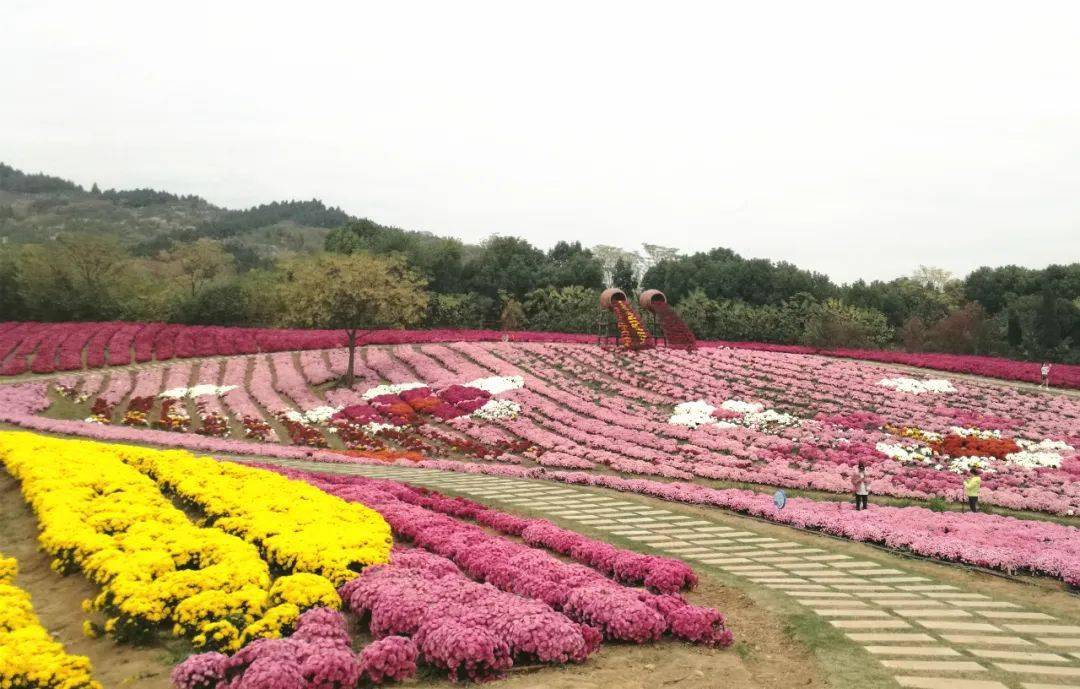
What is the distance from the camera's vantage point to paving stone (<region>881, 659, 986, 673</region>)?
336 inches

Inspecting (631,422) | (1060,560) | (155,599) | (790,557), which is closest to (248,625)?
(155,599)

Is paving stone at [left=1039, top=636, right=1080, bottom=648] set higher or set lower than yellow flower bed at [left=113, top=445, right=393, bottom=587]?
higher

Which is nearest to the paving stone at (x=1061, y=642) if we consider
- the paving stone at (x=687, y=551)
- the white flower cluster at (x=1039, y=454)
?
the paving stone at (x=687, y=551)

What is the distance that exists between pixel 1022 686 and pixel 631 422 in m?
22.6

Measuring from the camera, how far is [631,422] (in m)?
30.6

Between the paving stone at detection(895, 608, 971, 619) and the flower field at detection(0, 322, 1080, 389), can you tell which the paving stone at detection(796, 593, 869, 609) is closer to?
the paving stone at detection(895, 608, 971, 619)

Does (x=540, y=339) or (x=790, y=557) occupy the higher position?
(x=540, y=339)

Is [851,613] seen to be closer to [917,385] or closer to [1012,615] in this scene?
[1012,615]

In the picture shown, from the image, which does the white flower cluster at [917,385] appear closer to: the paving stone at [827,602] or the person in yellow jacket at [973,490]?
the person in yellow jacket at [973,490]

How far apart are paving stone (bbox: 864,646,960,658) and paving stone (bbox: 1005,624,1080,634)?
192cm

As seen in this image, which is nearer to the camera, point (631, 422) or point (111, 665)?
point (111, 665)

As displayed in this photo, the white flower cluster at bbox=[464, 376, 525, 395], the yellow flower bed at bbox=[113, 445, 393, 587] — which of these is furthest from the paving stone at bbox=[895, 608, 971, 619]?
the white flower cluster at bbox=[464, 376, 525, 395]

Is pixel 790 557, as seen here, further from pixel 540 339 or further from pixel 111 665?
pixel 540 339

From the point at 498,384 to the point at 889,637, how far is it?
2861 cm
